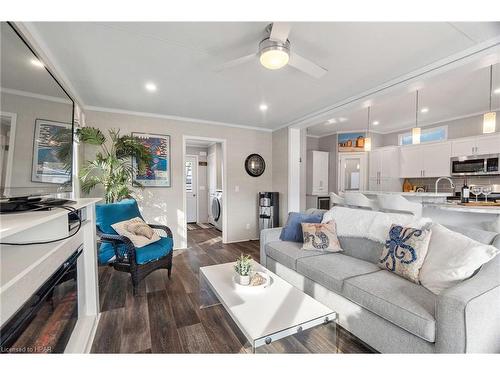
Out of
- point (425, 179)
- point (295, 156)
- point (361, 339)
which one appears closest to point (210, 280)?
point (361, 339)

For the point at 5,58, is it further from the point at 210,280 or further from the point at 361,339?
the point at 361,339

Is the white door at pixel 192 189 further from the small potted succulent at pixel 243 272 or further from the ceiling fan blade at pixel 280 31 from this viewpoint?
the ceiling fan blade at pixel 280 31

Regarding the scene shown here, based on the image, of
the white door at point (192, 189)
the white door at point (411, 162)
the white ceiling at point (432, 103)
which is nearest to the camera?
the white ceiling at point (432, 103)

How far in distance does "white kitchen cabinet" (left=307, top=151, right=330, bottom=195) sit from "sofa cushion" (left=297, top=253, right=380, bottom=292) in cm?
376

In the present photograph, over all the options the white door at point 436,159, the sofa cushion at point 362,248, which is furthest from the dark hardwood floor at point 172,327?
the white door at point 436,159

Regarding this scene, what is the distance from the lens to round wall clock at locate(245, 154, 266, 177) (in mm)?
4681

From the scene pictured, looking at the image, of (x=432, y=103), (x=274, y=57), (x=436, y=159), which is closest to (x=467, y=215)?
(x=274, y=57)

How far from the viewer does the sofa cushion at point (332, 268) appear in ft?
5.81

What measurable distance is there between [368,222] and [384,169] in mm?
3961

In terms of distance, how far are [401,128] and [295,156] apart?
308cm

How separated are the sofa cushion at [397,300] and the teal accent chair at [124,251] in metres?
1.97

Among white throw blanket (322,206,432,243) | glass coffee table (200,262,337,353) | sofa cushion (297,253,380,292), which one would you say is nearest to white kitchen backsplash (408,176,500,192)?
white throw blanket (322,206,432,243)

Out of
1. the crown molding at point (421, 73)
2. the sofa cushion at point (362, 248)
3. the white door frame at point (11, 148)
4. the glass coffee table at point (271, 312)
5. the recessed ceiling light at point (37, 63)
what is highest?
the crown molding at point (421, 73)

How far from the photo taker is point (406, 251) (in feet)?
5.57
